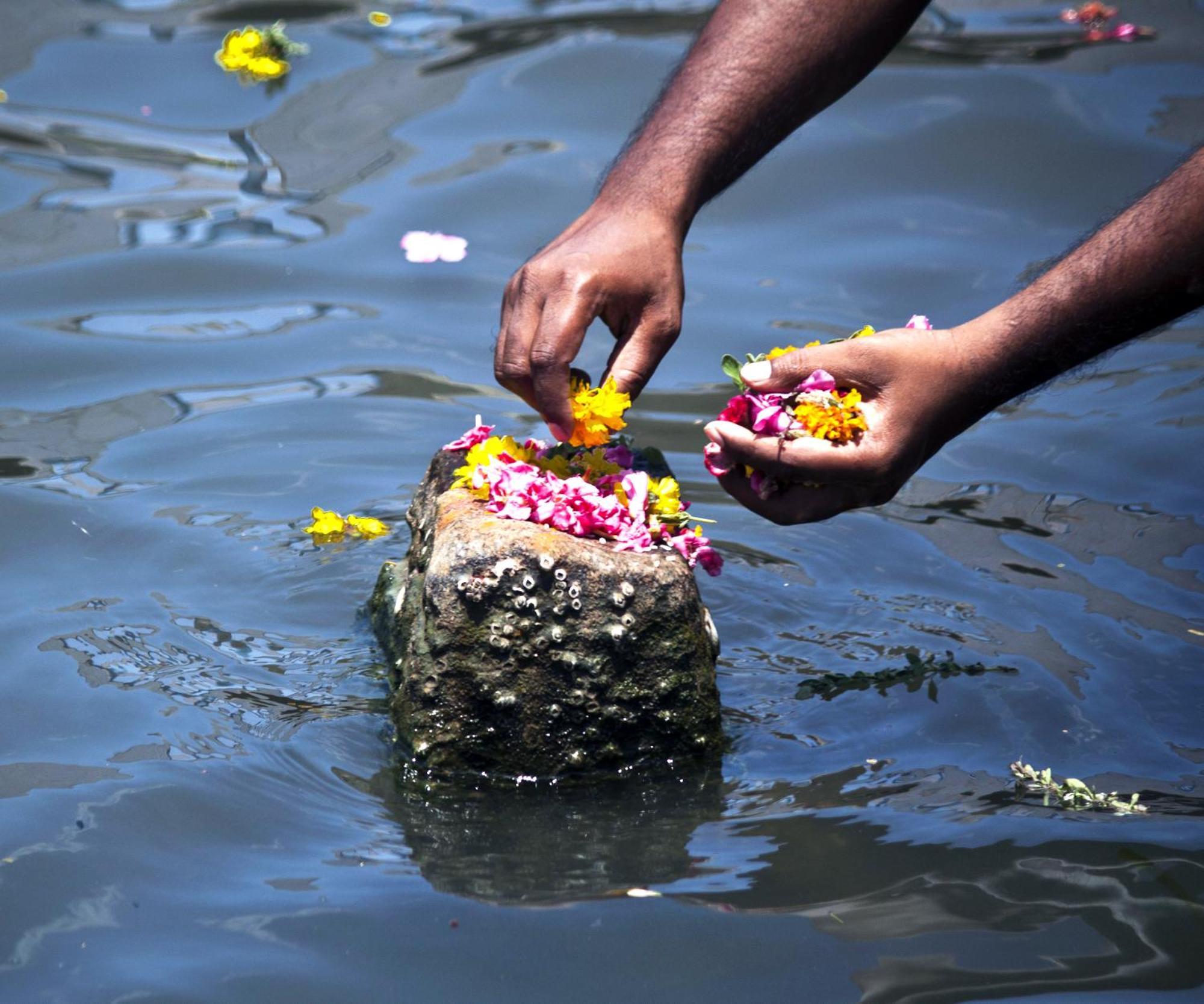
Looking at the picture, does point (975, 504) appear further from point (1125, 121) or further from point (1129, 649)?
point (1125, 121)

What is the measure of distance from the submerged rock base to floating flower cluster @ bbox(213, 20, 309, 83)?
20.6ft

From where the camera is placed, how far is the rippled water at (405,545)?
10.5 ft

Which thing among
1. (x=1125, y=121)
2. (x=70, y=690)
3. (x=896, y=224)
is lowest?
(x=70, y=690)

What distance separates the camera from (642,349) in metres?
3.83

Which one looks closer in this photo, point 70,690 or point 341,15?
point 70,690

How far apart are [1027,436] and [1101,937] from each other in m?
3.37

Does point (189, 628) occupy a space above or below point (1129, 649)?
below

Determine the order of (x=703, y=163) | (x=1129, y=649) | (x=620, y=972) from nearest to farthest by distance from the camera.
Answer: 1. (x=620, y=972)
2. (x=703, y=163)
3. (x=1129, y=649)

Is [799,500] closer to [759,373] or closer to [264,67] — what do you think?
[759,373]

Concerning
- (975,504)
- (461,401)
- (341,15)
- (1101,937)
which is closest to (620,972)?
(1101,937)

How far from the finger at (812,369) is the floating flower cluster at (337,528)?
6.42ft

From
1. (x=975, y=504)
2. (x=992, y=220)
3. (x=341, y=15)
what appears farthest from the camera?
(x=341, y=15)

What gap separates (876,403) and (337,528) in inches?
90.3

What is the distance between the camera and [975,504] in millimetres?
5633
